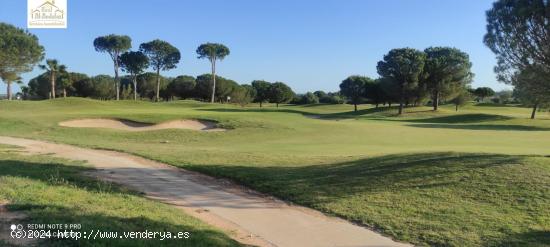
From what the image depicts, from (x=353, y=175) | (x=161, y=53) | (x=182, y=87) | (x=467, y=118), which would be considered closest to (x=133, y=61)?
(x=161, y=53)

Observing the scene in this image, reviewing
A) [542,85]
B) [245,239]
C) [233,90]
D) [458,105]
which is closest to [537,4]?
[542,85]

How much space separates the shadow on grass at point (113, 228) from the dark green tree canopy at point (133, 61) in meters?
92.0

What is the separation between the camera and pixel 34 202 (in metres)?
9.05

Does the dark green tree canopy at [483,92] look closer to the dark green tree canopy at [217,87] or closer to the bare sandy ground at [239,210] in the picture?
the dark green tree canopy at [217,87]

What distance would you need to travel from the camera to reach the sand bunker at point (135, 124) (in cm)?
3791

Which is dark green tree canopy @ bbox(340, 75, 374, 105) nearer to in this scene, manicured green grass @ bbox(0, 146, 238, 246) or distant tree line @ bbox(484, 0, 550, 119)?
distant tree line @ bbox(484, 0, 550, 119)

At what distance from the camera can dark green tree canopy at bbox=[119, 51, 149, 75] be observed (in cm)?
9688

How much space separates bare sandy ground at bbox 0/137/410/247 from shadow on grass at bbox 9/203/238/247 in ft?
3.26

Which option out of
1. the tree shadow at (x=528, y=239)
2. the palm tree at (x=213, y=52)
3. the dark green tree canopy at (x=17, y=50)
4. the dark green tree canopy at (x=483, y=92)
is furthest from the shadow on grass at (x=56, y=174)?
the dark green tree canopy at (x=483, y=92)

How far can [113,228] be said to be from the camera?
7.36m

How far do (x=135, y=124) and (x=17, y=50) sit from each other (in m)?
41.4

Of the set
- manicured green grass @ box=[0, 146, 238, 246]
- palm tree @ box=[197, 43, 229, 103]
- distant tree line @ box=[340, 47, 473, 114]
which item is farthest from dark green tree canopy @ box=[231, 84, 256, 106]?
manicured green grass @ box=[0, 146, 238, 246]

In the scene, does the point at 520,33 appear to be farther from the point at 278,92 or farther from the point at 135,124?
the point at 278,92

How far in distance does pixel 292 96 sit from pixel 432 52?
5185cm
